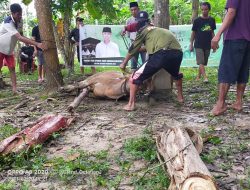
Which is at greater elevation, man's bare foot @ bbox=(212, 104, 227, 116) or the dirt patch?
man's bare foot @ bbox=(212, 104, 227, 116)

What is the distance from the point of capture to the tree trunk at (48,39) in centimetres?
637

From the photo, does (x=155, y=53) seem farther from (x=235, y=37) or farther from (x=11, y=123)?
(x=11, y=123)

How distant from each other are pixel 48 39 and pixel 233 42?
3232 millimetres

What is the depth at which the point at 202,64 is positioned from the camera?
8.26 metres

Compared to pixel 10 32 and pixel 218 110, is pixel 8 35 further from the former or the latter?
pixel 218 110

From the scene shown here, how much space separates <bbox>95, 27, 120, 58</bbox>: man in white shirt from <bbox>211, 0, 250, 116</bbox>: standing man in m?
5.79

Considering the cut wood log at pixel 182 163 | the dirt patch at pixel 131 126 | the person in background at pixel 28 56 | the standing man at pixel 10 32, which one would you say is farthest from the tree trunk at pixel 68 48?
the cut wood log at pixel 182 163

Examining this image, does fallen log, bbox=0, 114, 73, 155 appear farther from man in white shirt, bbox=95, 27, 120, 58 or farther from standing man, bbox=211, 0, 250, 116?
man in white shirt, bbox=95, 27, 120, 58

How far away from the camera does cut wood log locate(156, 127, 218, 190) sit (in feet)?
7.86

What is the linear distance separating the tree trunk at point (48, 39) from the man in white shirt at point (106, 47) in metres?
3.85

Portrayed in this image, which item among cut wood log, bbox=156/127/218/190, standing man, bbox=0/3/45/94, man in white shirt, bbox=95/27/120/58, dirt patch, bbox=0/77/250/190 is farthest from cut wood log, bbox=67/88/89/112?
man in white shirt, bbox=95/27/120/58

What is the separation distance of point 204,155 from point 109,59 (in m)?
7.29

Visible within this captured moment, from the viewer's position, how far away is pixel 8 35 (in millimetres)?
6852

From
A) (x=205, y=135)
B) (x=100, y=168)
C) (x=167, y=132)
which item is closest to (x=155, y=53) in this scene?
(x=205, y=135)
